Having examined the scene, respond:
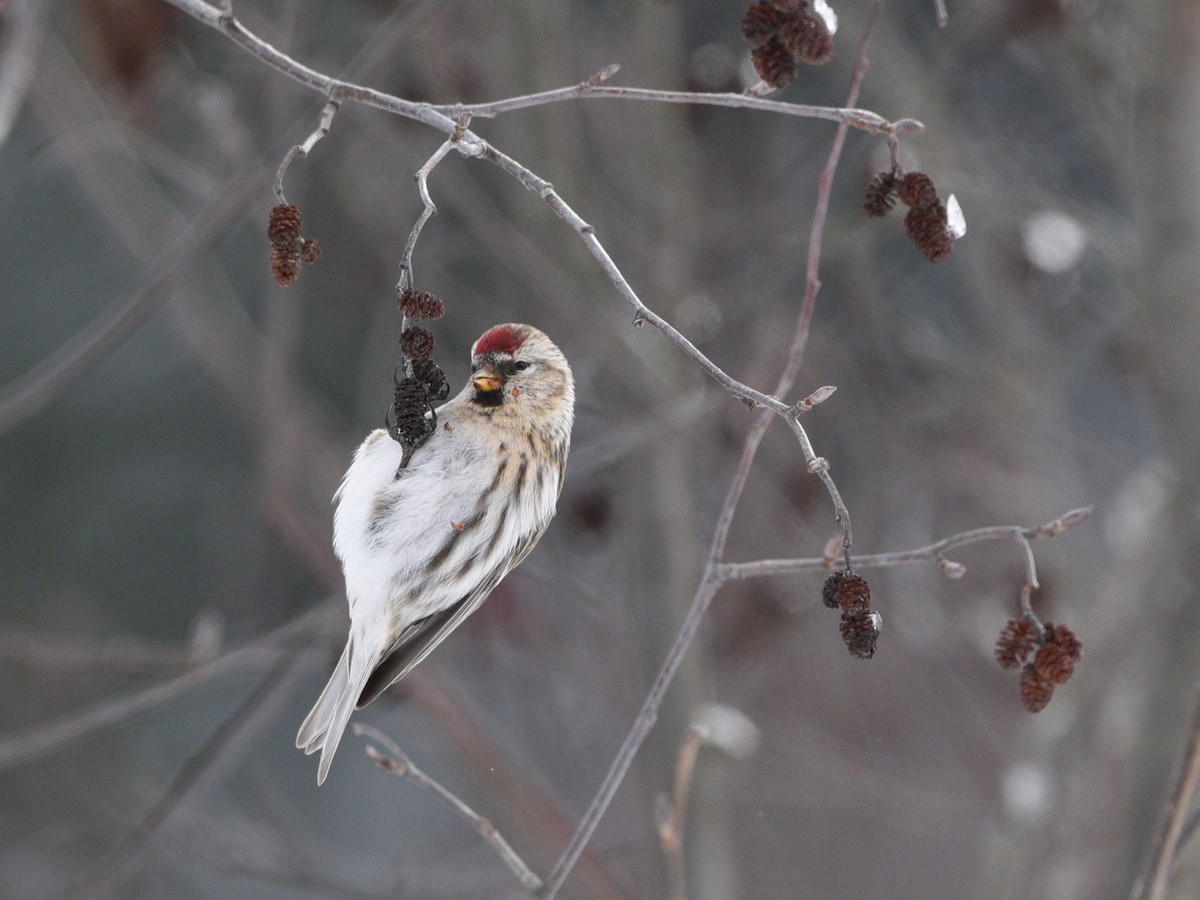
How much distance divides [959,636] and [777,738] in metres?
0.70

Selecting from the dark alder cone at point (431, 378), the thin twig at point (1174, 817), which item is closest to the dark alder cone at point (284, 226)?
the dark alder cone at point (431, 378)

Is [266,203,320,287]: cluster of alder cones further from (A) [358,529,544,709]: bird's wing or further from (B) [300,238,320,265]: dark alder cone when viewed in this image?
(A) [358,529,544,709]: bird's wing

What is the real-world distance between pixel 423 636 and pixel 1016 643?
3.69 feet

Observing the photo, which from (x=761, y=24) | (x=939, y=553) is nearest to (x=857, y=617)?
(x=939, y=553)

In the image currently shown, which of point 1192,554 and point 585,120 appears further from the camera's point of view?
point 585,120

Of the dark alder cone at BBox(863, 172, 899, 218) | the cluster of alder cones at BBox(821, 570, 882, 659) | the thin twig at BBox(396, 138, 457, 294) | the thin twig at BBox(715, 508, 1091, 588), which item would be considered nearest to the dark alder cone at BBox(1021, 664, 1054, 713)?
the thin twig at BBox(715, 508, 1091, 588)

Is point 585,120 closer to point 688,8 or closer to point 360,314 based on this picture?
point 688,8

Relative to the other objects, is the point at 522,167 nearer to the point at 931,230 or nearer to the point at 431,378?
the point at 431,378

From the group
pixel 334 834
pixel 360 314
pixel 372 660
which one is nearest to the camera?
pixel 372 660

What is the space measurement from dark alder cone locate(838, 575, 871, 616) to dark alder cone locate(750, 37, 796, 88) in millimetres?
647

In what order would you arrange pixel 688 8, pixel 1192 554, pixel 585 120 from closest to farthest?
1. pixel 1192 554
2. pixel 585 120
3. pixel 688 8

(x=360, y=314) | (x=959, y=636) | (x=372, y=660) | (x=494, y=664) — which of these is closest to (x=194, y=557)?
(x=360, y=314)

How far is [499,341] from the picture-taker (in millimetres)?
2502

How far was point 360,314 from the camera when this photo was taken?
5.80 meters
